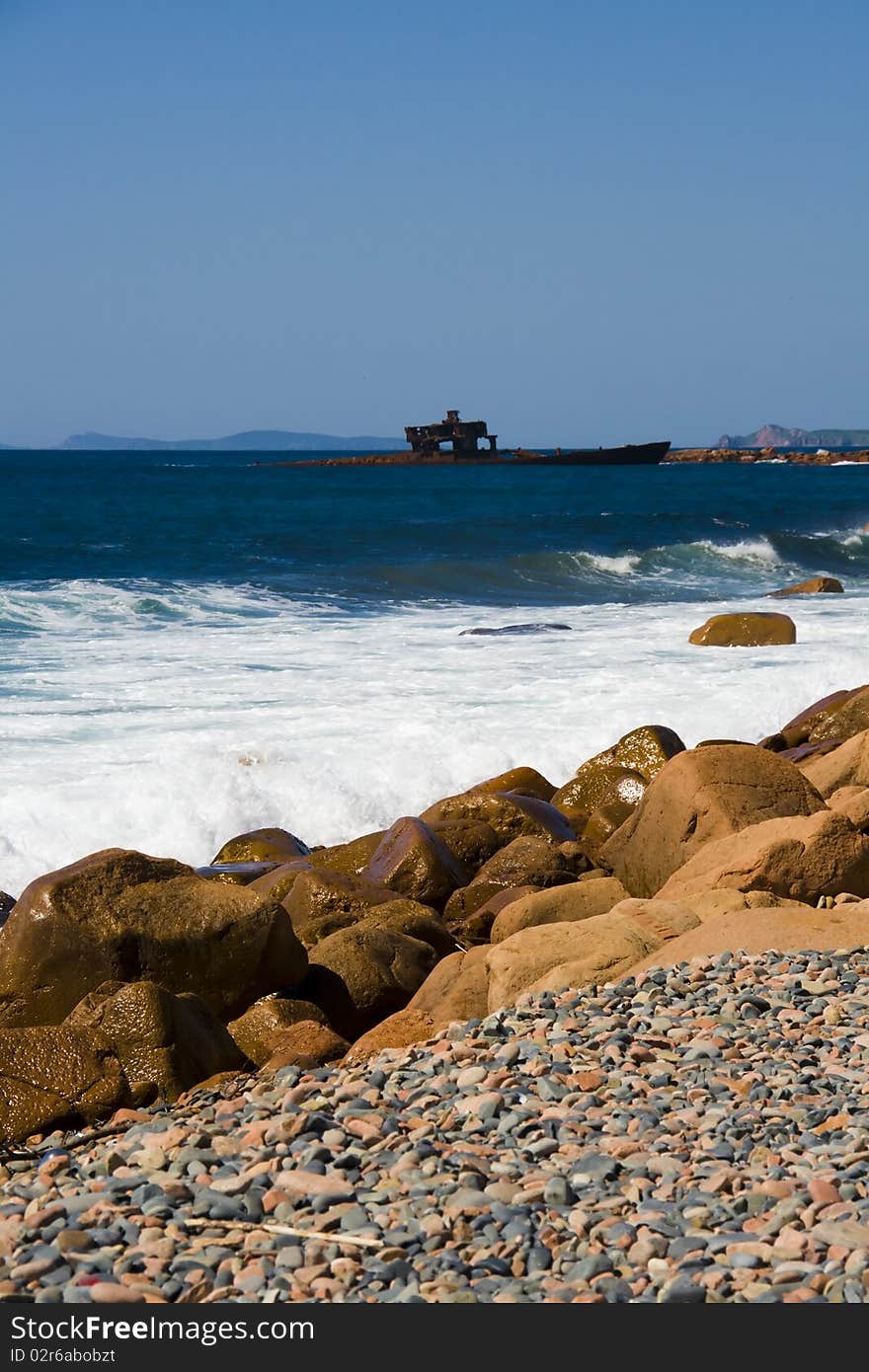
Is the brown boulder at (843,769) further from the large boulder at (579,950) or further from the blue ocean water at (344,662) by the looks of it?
the blue ocean water at (344,662)

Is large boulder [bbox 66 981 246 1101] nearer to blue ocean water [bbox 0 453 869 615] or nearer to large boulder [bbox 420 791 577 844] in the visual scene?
large boulder [bbox 420 791 577 844]

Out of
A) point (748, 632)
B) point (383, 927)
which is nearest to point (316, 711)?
point (748, 632)

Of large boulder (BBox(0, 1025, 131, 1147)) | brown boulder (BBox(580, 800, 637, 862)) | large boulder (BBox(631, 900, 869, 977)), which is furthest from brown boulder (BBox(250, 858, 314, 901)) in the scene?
large boulder (BBox(631, 900, 869, 977))

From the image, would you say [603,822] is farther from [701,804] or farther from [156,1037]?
[156,1037]

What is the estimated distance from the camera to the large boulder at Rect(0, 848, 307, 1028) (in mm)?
6238

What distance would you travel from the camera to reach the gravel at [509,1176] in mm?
3369

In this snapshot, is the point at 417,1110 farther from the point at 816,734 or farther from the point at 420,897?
the point at 816,734

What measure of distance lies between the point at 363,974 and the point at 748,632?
34.2 ft

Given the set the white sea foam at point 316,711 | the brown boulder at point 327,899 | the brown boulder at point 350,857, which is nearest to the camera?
the brown boulder at point 327,899

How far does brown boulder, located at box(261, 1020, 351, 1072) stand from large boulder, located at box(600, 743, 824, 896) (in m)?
2.45

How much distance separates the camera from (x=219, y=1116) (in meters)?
4.44

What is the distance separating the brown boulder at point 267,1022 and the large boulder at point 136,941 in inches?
7.3

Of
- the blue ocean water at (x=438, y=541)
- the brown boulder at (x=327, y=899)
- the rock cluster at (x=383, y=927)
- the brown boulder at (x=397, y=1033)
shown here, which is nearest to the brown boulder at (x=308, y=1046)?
the rock cluster at (x=383, y=927)

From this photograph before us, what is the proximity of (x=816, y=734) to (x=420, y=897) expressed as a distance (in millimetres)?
4615
